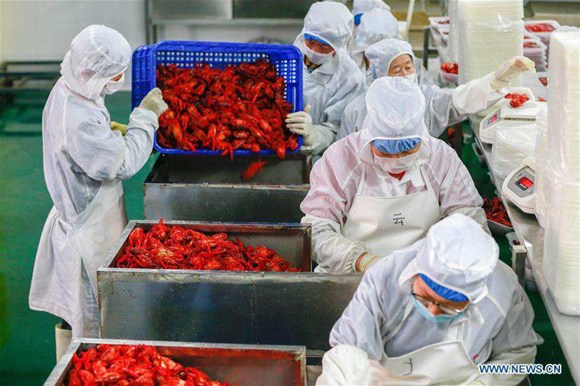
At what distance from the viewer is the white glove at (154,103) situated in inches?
203

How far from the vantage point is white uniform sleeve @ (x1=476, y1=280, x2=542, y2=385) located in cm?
325

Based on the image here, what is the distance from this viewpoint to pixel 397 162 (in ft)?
13.1

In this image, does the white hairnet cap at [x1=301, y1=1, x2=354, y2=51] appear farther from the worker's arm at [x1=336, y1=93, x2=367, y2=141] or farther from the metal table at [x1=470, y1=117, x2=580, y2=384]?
the metal table at [x1=470, y1=117, x2=580, y2=384]

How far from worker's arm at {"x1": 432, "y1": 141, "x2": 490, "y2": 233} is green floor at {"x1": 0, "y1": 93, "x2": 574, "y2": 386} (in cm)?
139

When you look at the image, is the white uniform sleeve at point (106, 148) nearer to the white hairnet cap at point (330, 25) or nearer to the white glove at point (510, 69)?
the white hairnet cap at point (330, 25)

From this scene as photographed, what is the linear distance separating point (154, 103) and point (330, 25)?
4.57 feet

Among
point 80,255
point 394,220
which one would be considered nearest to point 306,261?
point 394,220

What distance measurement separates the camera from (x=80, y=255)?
4824 mm

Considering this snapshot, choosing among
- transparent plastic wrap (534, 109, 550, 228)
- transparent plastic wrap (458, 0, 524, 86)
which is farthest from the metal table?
transparent plastic wrap (458, 0, 524, 86)

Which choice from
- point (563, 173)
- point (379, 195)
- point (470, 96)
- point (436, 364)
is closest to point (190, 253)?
point (379, 195)

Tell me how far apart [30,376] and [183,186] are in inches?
61.3

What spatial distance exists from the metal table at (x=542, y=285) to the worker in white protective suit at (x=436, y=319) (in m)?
0.12

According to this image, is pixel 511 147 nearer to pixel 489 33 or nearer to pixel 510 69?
pixel 510 69

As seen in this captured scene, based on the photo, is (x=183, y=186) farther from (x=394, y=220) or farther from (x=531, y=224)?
(x=531, y=224)
